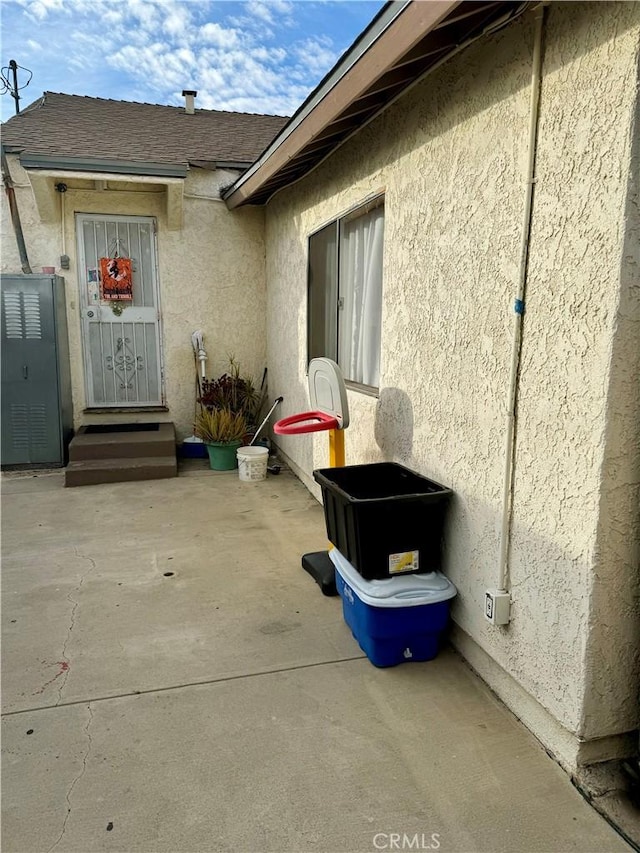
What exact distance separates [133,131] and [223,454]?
4.59m

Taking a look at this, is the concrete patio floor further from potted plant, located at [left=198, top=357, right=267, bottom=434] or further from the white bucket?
potted plant, located at [left=198, top=357, right=267, bottom=434]

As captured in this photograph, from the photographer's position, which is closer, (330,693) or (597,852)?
(597,852)

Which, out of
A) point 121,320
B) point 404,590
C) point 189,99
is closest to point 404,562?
point 404,590

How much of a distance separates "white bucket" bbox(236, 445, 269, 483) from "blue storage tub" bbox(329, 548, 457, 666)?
3.50m

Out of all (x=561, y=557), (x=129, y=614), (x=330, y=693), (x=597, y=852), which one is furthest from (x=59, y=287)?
(x=597, y=852)

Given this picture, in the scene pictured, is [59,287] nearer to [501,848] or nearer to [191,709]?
→ [191,709]

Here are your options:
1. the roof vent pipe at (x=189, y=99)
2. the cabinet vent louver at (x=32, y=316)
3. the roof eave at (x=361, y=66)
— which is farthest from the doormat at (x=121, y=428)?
the roof vent pipe at (x=189, y=99)

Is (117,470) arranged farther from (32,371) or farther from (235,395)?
(235,395)

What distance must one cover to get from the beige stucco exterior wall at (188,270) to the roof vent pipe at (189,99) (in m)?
2.54

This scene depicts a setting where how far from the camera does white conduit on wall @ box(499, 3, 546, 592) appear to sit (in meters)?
2.20

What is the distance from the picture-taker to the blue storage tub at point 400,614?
2.79 meters

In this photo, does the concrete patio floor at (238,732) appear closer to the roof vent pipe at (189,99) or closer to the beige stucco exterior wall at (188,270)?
the beige stucco exterior wall at (188,270)

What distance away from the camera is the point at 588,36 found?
196 centimetres

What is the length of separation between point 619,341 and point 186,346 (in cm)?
643
